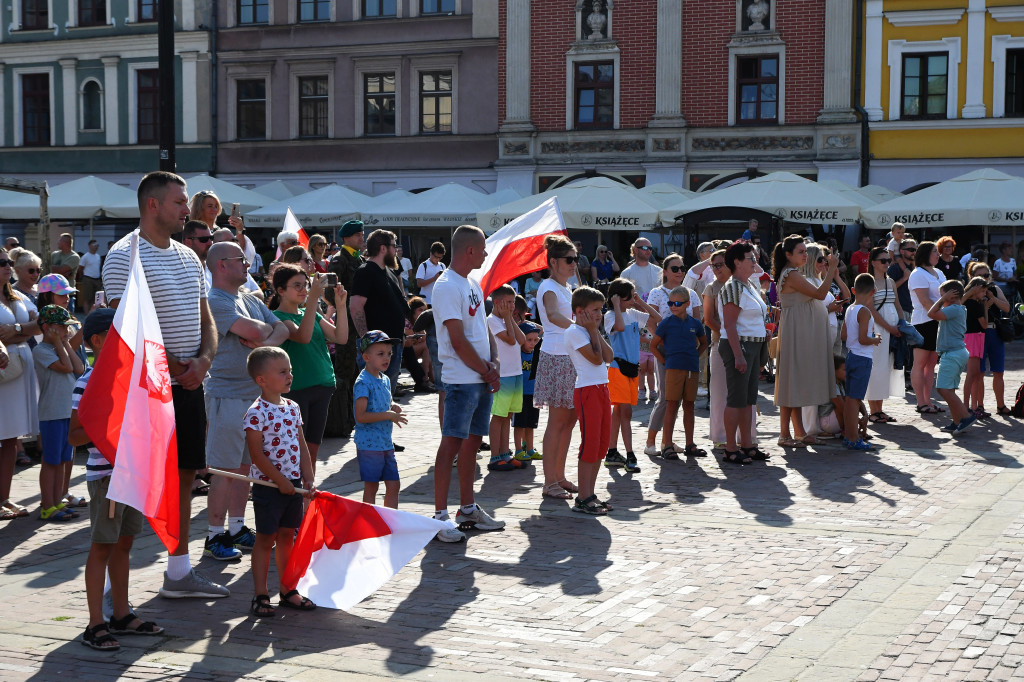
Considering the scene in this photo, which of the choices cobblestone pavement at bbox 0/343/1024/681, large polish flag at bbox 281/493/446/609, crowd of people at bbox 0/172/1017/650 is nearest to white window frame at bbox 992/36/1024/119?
crowd of people at bbox 0/172/1017/650

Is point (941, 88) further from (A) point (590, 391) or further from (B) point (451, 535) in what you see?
(B) point (451, 535)

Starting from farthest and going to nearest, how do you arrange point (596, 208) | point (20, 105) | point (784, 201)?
point (20, 105) < point (596, 208) < point (784, 201)

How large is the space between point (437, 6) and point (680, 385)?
2444 centimetres

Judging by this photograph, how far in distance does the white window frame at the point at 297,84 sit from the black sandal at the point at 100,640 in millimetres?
29953

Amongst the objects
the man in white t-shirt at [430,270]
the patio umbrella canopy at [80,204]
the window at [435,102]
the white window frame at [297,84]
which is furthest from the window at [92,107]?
the man in white t-shirt at [430,270]

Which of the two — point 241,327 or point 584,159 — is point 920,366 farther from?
point 584,159

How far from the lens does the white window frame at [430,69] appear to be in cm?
3338

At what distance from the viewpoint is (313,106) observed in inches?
1379

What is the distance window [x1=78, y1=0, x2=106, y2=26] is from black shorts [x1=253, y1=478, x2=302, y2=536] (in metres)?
33.9

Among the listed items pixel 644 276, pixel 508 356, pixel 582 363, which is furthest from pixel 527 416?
pixel 644 276

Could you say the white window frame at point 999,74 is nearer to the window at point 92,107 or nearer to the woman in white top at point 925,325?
the woman in white top at point 925,325

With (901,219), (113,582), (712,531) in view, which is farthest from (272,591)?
(901,219)

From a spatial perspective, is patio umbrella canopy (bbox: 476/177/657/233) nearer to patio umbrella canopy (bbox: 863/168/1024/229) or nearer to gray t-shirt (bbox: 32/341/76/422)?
patio umbrella canopy (bbox: 863/168/1024/229)

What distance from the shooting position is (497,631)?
19.8ft
